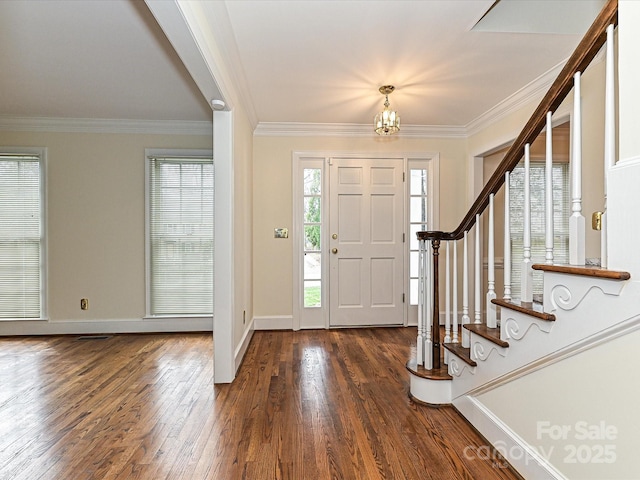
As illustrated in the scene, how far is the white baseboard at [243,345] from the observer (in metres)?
2.86

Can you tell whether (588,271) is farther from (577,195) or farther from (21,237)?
(21,237)

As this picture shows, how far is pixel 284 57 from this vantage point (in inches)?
101

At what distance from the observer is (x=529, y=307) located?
5.08ft

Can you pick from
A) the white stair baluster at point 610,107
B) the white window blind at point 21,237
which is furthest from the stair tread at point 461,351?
the white window blind at point 21,237

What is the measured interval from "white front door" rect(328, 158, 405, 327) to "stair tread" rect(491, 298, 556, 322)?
94.6 inches

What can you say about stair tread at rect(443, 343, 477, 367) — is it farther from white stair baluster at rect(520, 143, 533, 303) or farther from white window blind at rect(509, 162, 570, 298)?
white window blind at rect(509, 162, 570, 298)

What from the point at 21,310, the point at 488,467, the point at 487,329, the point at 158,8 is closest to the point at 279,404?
the point at 488,467

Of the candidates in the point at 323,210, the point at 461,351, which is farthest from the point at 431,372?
the point at 323,210

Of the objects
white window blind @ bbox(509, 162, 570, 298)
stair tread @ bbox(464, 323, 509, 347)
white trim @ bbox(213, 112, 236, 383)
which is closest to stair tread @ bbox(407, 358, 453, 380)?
stair tread @ bbox(464, 323, 509, 347)

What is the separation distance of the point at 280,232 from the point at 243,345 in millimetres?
1385

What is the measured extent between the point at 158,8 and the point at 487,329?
2267mm

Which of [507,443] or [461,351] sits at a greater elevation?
[461,351]

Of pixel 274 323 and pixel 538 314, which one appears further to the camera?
pixel 274 323

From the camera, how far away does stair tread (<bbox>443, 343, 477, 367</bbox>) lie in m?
1.95
